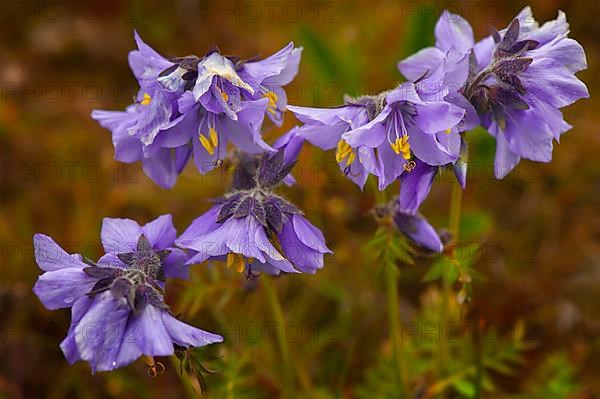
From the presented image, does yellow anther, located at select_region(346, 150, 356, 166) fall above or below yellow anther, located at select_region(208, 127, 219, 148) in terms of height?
below

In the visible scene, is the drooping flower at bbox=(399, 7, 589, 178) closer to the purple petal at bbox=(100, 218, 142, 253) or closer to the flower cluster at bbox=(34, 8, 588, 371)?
the flower cluster at bbox=(34, 8, 588, 371)

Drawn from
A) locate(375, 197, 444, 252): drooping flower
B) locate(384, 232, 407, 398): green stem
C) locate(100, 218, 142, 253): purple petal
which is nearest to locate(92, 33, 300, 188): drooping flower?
locate(100, 218, 142, 253): purple petal

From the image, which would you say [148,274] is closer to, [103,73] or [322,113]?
[322,113]

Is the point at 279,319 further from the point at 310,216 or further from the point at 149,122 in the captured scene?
the point at 310,216

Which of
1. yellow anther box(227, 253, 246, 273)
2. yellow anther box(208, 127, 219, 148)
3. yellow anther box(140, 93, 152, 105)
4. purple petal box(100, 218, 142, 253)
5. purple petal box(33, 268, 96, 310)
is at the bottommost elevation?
purple petal box(33, 268, 96, 310)

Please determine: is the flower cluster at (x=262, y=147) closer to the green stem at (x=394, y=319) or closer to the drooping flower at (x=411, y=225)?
the drooping flower at (x=411, y=225)

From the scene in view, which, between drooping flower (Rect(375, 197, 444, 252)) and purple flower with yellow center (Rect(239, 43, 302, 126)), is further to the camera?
drooping flower (Rect(375, 197, 444, 252))

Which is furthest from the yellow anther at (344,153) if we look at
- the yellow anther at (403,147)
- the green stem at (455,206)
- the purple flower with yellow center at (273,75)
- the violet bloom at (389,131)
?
the green stem at (455,206)
